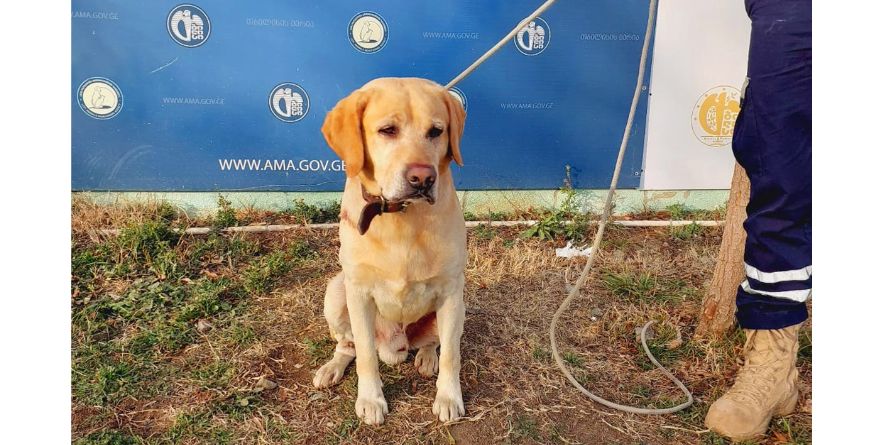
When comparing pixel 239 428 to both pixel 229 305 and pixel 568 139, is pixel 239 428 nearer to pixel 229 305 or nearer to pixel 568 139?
pixel 229 305

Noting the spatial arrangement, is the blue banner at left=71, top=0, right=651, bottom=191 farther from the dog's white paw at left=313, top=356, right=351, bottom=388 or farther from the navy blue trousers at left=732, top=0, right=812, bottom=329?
the navy blue trousers at left=732, top=0, right=812, bottom=329

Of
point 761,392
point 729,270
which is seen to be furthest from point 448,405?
point 729,270

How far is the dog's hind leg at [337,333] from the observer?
2.67m

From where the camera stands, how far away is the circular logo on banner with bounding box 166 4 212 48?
171 inches

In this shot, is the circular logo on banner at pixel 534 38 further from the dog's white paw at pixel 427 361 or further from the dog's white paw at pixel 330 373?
the dog's white paw at pixel 330 373

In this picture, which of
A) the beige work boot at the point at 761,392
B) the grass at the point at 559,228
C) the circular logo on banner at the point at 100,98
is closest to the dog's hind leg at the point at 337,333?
the beige work boot at the point at 761,392

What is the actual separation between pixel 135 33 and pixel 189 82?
1.73 feet

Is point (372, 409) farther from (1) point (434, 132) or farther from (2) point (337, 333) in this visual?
(1) point (434, 132)

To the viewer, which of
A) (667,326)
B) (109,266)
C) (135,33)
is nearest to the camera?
(667,326)

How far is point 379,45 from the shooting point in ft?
15.0

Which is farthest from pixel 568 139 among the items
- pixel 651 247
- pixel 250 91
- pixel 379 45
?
pixel 250 91

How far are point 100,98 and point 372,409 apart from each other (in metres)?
3.67

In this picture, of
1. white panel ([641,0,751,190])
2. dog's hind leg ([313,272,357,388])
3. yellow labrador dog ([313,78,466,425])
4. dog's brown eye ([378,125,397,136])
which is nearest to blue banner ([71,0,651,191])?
white panel ([641,0,751,190])

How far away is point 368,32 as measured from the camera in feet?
14.9
